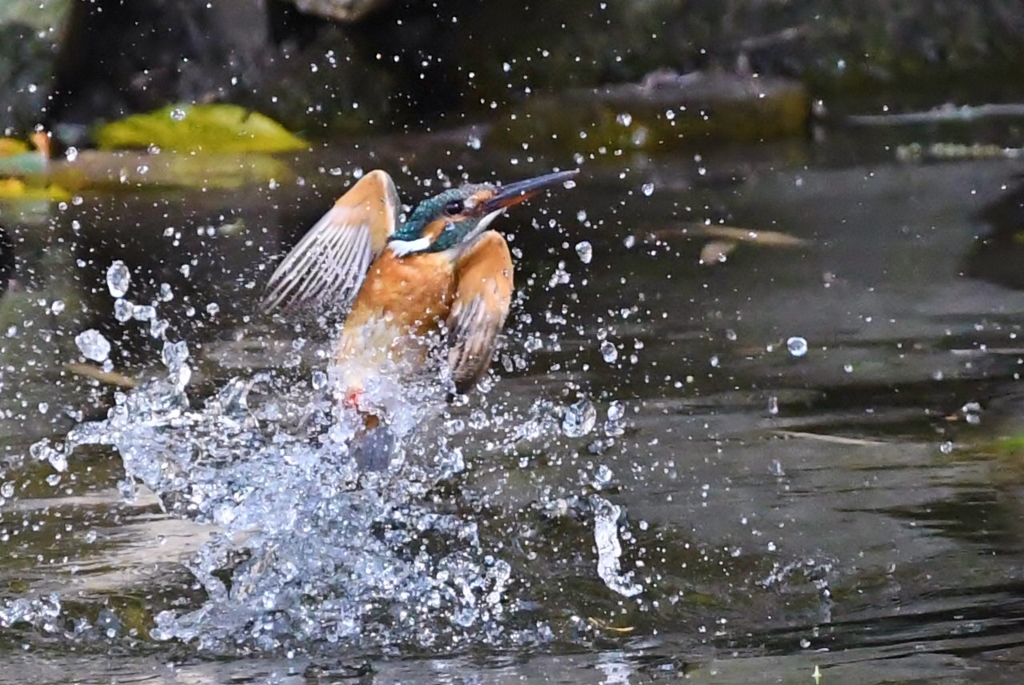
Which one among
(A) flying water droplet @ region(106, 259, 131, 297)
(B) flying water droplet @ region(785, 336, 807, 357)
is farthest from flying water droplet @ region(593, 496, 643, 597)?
(A) flying water droplet @ region(106, 259, 131, 297)

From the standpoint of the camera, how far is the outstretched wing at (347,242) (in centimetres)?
411

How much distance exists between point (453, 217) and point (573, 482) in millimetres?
721

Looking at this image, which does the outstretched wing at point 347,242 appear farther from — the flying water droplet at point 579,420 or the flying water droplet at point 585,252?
the flying water droplet at point 585,252

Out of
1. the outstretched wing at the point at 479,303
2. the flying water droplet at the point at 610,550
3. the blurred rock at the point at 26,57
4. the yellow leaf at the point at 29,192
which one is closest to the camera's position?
the flying water droplet at the point at 610,550

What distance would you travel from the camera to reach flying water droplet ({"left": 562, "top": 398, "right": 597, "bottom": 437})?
170 inches

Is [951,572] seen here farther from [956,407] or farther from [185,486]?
[185,486]

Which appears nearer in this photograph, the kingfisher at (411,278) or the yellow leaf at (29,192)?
the kingfisher at (411,278)

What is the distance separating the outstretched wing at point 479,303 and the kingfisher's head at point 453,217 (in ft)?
0.19

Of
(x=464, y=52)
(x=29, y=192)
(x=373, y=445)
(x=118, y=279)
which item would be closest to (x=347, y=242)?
(x=373, y=445)

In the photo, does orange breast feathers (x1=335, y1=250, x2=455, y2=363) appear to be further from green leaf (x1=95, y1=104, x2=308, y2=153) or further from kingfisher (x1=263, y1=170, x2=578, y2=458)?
green leaf (x1=95, y1=104, x2=308, y2=153)

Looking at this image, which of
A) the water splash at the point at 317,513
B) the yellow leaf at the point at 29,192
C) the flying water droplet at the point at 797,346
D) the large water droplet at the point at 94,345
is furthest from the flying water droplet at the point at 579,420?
the yellow leaf at the point at 29,192

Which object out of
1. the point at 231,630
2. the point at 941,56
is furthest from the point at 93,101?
the point at 231,630

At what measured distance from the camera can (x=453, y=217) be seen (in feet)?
13.1

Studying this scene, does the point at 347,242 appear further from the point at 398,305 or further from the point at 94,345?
the point at 94,345
